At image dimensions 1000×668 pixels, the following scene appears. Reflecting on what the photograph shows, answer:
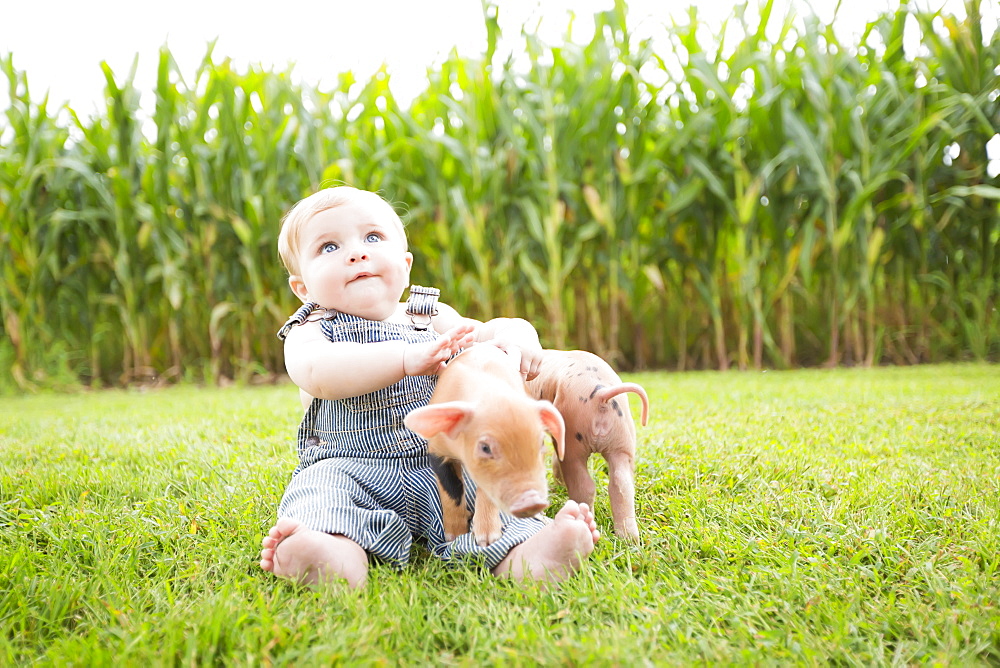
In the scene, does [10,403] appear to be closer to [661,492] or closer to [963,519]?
[661,492]

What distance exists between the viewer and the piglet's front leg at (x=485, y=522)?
120 centimetres

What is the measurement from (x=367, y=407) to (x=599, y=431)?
1.56 ft

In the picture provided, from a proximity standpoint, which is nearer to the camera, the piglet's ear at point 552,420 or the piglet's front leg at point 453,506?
the piglet's ear at point 552,420

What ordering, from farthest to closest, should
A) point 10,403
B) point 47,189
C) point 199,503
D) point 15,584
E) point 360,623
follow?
point 47,189, point 10,403, point 199,503, point 15,584, point 360,623

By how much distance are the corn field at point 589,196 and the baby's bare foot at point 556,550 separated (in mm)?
2989

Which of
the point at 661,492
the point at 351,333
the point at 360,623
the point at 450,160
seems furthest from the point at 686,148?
the point at 360,623

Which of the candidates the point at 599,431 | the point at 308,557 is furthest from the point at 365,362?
the point at 599,431

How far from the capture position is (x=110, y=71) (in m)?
4.14

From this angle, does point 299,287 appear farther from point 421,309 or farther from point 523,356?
point 523,356

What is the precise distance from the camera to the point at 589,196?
408 centimetres

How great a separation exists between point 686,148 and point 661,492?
3.13m

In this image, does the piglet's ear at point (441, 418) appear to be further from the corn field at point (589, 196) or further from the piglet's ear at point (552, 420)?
the corn field at point (589, 196)

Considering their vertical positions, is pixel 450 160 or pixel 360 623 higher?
pixel 450 160

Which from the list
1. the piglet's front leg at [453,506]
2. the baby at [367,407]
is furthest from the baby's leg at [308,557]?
the piglet's front leg at [453,506]
